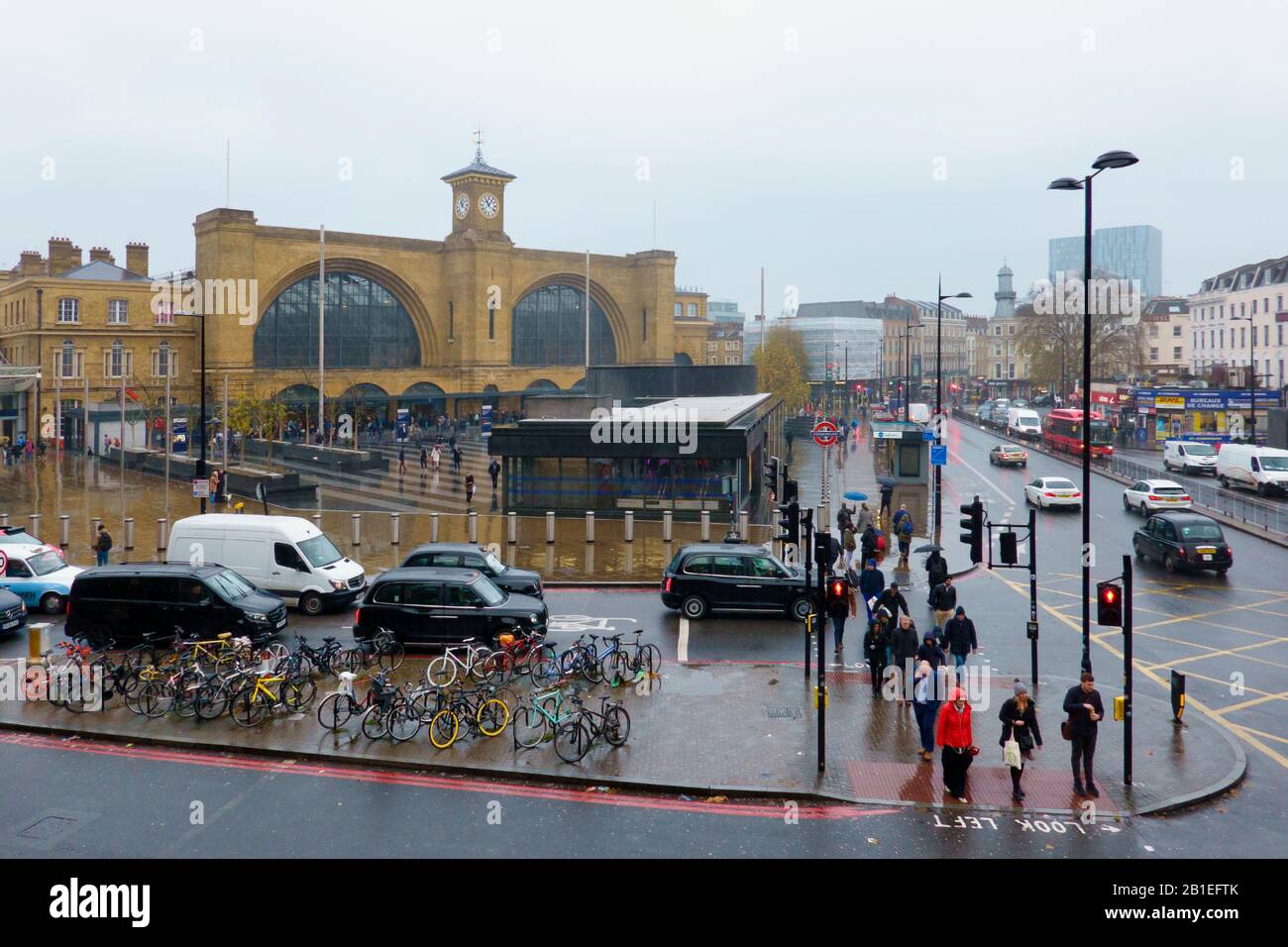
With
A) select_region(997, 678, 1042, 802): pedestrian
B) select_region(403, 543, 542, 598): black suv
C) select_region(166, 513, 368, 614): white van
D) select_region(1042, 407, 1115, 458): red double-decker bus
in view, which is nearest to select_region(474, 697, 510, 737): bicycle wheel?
select_region(997, 678, 1042, 802): pedestrian

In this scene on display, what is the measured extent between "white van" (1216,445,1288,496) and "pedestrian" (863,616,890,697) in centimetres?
3039

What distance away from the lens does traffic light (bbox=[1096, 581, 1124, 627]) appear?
1430 cm

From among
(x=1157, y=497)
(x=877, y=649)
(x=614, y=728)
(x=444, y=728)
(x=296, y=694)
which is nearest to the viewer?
(x=614, y=728)

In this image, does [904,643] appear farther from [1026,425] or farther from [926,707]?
[1026,425]

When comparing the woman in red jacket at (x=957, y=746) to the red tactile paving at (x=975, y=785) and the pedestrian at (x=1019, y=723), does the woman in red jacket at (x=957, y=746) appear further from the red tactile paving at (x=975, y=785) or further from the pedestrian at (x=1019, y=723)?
the pedestrian at (x=1019, y=723)

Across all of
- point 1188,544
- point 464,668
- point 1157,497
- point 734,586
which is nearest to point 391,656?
point 464,668

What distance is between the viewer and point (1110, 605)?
1433 cm

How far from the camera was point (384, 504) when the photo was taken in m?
38.5

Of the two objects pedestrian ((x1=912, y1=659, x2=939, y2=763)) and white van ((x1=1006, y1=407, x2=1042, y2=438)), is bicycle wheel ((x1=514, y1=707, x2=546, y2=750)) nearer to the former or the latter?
pedestrian ((x1=912, y1=659, x2=939, y2=763))

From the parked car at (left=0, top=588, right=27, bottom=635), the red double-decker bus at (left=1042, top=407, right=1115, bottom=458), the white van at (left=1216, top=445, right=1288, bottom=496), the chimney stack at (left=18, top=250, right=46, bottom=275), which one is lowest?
the parked car at (left=0, top=588, right=27, bottom=635)

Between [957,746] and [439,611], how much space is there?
9435mm

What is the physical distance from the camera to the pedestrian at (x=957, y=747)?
1245 centimetres

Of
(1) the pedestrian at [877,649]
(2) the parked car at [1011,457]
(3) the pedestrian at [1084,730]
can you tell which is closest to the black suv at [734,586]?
(1) the pedestrian at [877,649]

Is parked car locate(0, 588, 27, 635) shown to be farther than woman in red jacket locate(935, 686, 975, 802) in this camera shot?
Yes
